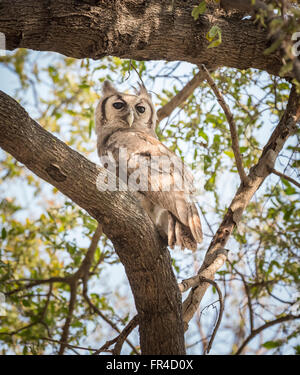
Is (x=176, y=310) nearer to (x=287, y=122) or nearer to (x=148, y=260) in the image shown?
(x=148, y=260)

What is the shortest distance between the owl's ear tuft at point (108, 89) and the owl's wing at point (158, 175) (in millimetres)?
1083

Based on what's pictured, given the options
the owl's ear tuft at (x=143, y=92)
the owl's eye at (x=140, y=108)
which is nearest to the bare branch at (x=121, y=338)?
the owl's eye at (x=140, y=108)

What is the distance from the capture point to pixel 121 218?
2.62 metres

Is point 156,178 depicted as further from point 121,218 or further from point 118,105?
point 118,105

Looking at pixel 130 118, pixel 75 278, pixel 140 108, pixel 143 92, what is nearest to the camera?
pixel 130 118

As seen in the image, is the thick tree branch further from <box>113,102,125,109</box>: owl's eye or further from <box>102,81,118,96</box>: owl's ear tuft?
<box>102,81,118,96</box>: owl's ear tuft

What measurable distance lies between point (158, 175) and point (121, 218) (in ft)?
3.22

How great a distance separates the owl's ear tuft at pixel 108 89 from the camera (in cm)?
488

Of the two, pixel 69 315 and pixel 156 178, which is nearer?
pixel 156 178

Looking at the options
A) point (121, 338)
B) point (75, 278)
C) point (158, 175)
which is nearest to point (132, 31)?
point (158, 175)

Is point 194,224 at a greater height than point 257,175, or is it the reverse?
point 257,175

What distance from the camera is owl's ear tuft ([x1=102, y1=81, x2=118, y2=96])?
4.88m

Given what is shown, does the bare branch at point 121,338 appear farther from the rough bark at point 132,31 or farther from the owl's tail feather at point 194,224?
the rough bark at point 132,31

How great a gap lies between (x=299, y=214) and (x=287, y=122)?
1.43m
